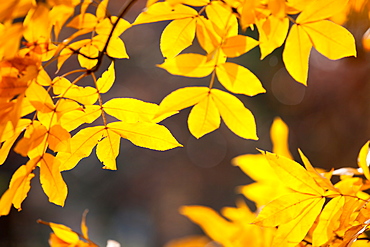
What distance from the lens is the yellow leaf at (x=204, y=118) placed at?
43 centimetres

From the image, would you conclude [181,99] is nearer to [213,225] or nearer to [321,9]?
[321,9]

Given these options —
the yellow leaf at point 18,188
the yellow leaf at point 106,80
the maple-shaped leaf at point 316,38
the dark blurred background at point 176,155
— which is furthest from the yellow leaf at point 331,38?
the dark blurred background at point 176,155

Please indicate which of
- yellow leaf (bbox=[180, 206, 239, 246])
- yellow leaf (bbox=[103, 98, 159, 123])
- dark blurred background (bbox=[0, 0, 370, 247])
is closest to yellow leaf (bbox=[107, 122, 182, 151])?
yellow leaf (bbox=[103, 98, 159, 123])

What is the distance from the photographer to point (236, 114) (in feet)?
1.43

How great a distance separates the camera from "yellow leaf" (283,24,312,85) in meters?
0.44

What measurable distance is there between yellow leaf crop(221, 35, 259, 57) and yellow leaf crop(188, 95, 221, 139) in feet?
0.20

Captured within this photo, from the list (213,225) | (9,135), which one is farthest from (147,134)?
(213,225)

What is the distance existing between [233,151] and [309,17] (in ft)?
9.83

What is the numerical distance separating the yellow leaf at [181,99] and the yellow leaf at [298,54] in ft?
0.31

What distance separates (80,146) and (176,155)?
10.9 feet

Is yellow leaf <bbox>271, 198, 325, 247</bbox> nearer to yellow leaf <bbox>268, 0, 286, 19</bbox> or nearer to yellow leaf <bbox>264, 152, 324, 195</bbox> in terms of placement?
yellow leaf <bbox>264, 152, 324, 195</bbox>

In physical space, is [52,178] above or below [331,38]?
below

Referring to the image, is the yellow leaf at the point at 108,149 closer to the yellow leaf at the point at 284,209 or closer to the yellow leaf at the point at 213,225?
the yellow leaf at the point at 284,209

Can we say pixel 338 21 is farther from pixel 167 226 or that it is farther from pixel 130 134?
pixel 167 226
